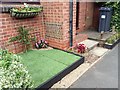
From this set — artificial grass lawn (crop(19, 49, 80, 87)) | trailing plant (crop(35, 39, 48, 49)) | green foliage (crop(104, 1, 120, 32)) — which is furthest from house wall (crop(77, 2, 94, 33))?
artificial grass lawn (crop(19, 49, 80, 87))

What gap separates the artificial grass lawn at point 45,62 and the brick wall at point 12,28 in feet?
1.06

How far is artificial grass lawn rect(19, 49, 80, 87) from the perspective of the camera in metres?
2.89

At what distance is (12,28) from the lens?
3.75m

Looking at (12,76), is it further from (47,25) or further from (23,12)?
(47,25)

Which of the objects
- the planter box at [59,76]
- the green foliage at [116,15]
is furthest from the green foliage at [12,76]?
the green foliage at [116,15]

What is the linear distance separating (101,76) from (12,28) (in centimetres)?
245

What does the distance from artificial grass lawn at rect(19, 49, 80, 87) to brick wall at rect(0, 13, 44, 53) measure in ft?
1.06

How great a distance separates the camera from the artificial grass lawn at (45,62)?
2889mm

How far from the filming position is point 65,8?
4.09 metres

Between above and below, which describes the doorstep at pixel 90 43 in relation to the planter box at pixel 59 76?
above

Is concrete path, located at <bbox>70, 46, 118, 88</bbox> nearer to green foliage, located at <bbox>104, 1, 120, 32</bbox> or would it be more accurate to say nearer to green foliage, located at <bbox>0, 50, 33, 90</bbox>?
green foliage, located at <bbox>0, 50, 33, 90</bbox>

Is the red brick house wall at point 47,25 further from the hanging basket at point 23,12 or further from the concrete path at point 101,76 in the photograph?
the concrete path at point 101,76

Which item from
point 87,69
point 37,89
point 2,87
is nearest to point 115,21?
point 87,69

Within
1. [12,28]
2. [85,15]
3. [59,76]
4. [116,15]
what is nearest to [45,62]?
[59,76]
